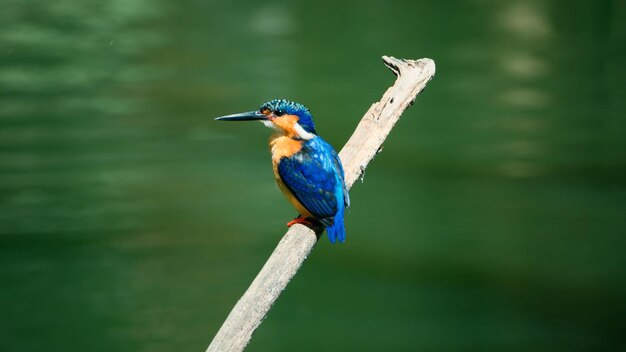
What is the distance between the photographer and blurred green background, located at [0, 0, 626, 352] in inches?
171

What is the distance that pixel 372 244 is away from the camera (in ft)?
16.3

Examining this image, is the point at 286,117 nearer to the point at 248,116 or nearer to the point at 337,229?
the point at 248,116

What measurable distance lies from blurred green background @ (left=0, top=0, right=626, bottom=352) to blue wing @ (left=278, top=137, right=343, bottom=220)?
61.5 inches

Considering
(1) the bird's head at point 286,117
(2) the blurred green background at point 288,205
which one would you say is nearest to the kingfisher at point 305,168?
(1) the bird's head at point 286,117

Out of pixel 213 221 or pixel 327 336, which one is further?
pixel 213 221

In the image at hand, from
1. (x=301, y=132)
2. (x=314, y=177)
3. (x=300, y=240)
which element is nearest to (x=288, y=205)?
(x=301, y=132)

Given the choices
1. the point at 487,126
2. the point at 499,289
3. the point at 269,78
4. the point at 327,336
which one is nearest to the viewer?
the point at 327,336

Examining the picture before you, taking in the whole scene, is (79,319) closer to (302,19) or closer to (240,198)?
(240,198)

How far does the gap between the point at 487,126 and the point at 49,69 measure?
3.31 metres

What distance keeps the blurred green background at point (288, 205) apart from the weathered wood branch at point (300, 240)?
5.24 ft

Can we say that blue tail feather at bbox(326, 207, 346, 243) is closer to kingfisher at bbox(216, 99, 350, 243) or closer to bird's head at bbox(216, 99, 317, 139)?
kingfisher at bbox(216, 99, 350, 243)

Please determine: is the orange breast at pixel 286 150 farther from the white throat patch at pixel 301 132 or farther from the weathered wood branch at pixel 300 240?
the weathered wood branch at pixel 300 240

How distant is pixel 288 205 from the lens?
5391 millimetres

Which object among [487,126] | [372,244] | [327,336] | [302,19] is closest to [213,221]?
[372,244]
